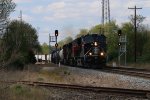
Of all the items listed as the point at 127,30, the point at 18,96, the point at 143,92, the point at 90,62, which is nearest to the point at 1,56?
the point at 18,96

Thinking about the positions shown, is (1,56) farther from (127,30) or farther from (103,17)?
(103,17)

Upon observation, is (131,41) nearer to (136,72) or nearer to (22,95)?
(136,72)

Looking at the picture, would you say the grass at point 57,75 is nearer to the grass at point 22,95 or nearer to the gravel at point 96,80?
the gravel at point 96,80

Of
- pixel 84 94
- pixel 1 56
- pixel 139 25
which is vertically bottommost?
pixel 84 94

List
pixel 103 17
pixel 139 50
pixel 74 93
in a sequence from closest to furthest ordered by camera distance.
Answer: pixel 74 93 < pixel 139 50 < pixel 103 17

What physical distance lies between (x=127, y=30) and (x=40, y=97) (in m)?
84.2

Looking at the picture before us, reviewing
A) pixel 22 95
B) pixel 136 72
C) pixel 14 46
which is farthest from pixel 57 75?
pixel 22 95

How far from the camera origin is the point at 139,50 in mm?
88250

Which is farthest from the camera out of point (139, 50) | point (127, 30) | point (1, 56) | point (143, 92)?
point (127, 30)

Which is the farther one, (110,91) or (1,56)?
(110,91)

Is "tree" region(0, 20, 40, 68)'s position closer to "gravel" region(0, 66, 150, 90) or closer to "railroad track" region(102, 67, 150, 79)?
"gravel" region(0, 66, 150, 90)

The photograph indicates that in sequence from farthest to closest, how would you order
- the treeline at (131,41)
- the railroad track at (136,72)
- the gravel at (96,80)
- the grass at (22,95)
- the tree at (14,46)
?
1. the treeline at (131,41)
2. the railroad track at (136,72)
3. the gravel at (96,80)
4. the tree at (14,46)
5. the grass at (22,95)

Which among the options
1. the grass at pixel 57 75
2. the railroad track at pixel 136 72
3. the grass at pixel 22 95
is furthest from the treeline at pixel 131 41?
the grass at pixel 22 95

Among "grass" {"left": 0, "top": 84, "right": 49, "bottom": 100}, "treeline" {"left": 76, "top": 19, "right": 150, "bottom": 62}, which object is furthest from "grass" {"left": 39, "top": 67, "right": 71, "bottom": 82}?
"treeline" {"left": 76, "top": 19, "right": 150, "bottom": 62}
